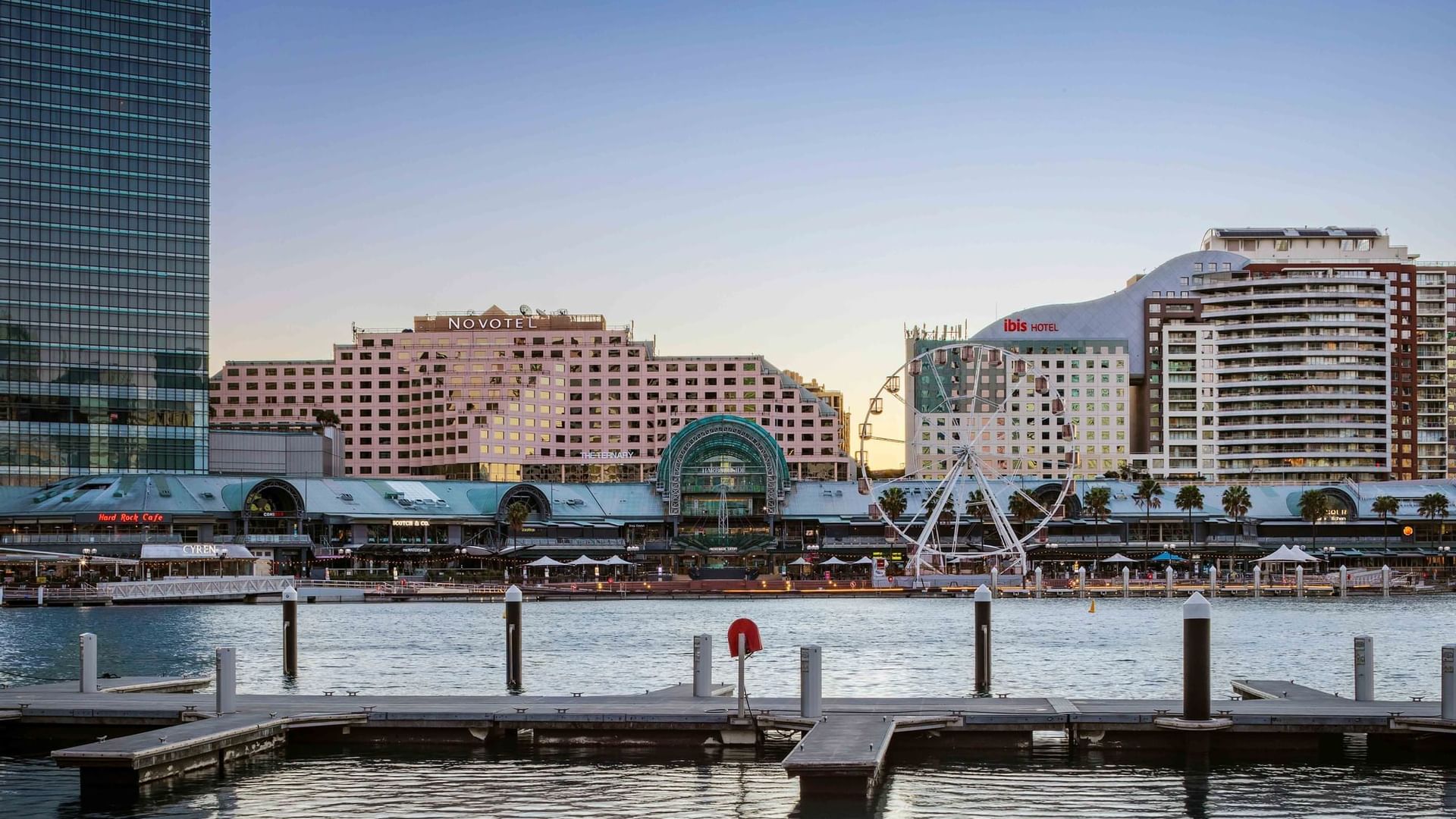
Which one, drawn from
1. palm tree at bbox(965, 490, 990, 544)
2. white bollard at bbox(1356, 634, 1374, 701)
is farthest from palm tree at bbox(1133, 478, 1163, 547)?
white bollard at bbox(1356, 634, 1374, 701)

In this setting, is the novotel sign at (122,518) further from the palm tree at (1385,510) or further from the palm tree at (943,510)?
the palm tree at (1385,510)

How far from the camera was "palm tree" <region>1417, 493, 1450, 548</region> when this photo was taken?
180m

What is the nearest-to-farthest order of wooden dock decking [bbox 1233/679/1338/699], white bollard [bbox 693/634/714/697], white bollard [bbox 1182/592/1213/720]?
white bollard [bbox 1182/592/1213/720]
white bollard [bbox 693/634/714/697]
wooden dock decking [bbox 1233/679/1338/699]

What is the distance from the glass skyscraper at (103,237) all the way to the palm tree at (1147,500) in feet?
341

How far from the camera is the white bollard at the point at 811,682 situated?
122 ft

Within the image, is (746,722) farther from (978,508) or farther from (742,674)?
(978,508)

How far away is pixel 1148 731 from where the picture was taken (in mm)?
37594

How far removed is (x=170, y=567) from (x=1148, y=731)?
119 meters

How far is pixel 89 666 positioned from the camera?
44.3m

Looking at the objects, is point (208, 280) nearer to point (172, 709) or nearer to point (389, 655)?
point (389, 655)

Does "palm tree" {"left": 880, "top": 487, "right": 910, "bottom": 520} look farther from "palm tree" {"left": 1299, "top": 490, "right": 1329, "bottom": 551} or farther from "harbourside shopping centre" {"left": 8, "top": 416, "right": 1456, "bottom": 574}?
"palm tree" {"left": 1299, "top": 490, "right": 1329, "bottom": 551}

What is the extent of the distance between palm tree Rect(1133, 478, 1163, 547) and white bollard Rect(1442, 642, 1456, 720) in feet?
462

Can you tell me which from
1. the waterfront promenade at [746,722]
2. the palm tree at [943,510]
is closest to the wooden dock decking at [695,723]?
the waterfront promenade at [746,722]

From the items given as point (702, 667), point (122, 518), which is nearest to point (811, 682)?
Result: point (702, 667)
